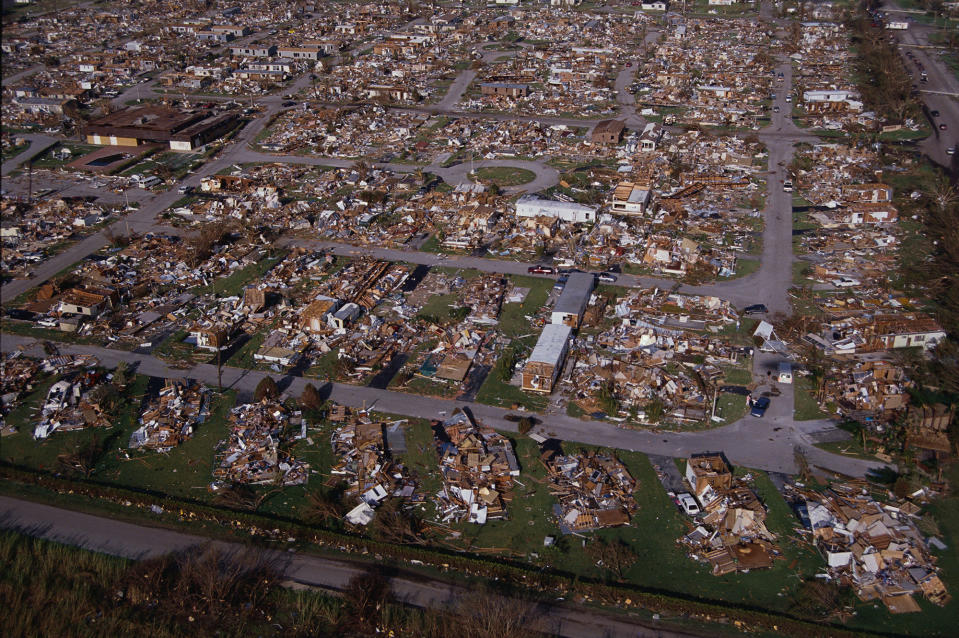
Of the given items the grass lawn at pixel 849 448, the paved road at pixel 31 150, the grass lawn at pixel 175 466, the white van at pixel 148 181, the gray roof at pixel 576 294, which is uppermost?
the gray roof at pixel 576 294

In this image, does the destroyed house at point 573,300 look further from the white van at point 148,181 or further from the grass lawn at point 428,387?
the white van at point 148,181

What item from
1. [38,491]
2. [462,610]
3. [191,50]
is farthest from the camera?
[191,50]

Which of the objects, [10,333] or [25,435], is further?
[10,333]

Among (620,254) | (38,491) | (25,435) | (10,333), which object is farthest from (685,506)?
(10,333)

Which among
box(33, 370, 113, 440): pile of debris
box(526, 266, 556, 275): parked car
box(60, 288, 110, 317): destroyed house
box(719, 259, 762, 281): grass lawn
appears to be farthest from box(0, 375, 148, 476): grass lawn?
box(719, 259, 762, 281): grass lawn

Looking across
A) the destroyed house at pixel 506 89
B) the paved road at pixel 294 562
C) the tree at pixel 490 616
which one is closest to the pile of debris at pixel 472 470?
the paved road at pixel 294 562

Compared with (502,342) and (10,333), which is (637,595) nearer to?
(502,342)

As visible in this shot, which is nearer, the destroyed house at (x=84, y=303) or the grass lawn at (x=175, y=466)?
the grass lawn at (x=175, y=466)
